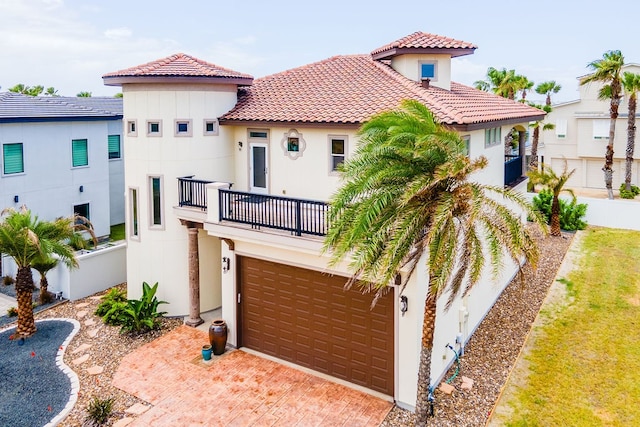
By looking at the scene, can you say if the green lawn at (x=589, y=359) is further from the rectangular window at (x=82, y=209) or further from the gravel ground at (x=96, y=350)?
the rectangular window at (x=82, y=209)

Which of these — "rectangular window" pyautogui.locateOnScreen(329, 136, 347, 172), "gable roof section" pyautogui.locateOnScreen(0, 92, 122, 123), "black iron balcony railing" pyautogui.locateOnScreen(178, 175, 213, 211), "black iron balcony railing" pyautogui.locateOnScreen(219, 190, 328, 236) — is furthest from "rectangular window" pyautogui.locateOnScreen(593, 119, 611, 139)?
"black iron balcony railing" pyautogui.locateOnScreen(178, 175, 213, 211)

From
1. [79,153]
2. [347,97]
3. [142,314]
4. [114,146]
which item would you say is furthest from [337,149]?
[114,146]

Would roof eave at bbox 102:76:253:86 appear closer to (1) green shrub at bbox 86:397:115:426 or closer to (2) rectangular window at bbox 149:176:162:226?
(2) rectangular window at bbox 149:176:162:226

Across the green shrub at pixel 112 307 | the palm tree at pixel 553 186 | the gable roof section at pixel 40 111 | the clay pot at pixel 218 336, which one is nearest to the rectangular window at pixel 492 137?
the palm tree at pixel 553 186

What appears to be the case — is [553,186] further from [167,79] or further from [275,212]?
[167,79]

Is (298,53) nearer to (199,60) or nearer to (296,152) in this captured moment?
(199,60)

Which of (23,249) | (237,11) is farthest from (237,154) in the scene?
(237,11)
